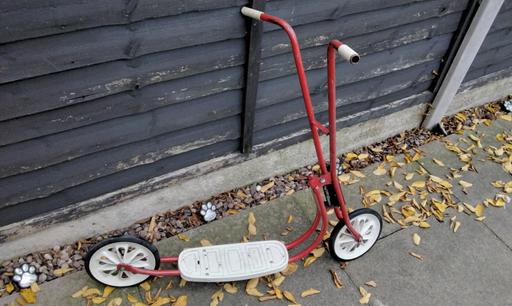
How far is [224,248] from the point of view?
8.38 ft

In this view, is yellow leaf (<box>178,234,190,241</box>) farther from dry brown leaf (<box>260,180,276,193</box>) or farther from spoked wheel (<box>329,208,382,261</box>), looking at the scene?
spoked wheel (<box>329,208,382,261</box>)

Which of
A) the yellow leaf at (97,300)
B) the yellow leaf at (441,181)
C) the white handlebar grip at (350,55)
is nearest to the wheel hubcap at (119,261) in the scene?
the yellow leaf at (97,300)

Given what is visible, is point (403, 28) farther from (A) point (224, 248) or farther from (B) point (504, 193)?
(A) point (224, 248)

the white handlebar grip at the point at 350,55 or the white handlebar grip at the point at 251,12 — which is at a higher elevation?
the white handlebar grip at the point at 350,55

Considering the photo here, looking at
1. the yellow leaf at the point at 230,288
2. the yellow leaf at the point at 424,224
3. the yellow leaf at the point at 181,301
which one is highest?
the yellow leaf at the point at 424,224

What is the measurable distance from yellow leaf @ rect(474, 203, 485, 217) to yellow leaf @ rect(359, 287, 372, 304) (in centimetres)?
124

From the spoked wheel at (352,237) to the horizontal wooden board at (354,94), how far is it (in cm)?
86

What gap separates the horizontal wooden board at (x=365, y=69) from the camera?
2.71m

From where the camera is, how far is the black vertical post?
88.1 inches

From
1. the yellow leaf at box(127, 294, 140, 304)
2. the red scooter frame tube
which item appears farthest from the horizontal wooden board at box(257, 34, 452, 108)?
the yellow leaf at box(127, 294, 140, 304)

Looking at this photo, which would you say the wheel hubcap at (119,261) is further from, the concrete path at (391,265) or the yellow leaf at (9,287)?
the yellow leaf at (9,287)

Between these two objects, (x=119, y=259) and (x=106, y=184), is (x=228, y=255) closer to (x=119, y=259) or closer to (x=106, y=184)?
(x=119, y=259)

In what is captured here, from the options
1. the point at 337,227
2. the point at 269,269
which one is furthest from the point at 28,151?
the point at 337,227

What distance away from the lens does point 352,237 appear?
2660 mm
